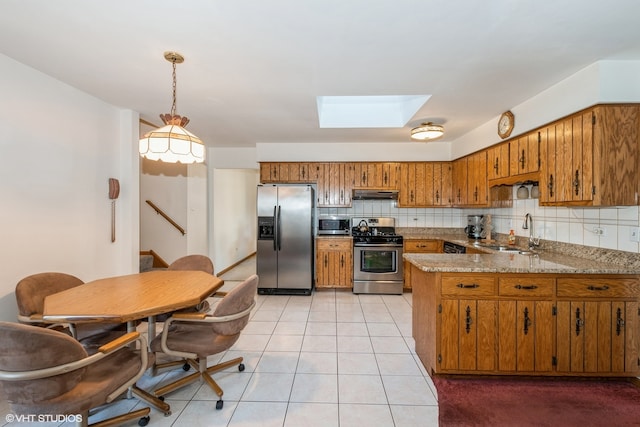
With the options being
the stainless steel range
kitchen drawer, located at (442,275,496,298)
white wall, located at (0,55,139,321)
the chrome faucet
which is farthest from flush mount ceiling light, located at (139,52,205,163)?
the chrome faucet

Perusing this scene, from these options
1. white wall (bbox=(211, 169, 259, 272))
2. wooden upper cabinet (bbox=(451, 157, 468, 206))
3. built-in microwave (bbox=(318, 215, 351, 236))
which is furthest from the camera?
white wall (bbox=(211, 169, 259, 272))

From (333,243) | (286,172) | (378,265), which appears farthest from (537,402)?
(286,172)

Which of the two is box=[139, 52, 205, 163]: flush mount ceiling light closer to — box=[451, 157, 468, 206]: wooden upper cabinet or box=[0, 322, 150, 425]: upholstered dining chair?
box=[0, 322, 150, 425]: upholstered dining chair

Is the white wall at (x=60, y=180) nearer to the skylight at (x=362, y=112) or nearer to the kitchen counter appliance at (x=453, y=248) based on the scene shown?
the skylight at (x=362, y=112)

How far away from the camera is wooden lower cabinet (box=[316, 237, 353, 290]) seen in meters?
4.63

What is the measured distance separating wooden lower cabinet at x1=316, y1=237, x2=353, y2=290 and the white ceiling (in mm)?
2323

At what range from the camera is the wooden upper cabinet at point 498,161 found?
3.30 metres

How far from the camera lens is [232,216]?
636 centimetres

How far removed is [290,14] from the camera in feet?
5.43

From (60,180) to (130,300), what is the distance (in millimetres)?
1585

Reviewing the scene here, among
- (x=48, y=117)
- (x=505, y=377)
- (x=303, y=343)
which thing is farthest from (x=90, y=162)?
(x=505, y=377)

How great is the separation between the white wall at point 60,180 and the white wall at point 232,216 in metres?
2.02

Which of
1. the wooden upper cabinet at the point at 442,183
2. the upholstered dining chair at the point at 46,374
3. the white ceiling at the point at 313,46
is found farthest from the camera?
the wooden upper cabinet at the point at 442,183

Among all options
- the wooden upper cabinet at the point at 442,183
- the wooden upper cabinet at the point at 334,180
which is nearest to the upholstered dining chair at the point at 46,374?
the wooden upper cabinet at the point at 334,180
